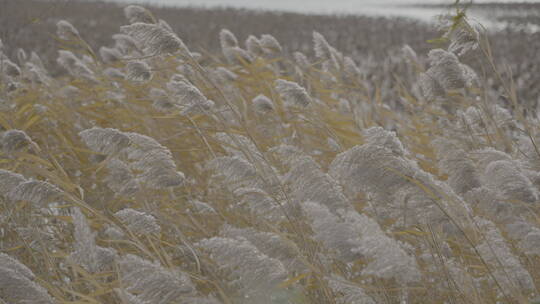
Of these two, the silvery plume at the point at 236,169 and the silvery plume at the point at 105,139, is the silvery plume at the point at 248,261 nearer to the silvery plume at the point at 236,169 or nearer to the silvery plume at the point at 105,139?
the silvery plume at the point at 236,169

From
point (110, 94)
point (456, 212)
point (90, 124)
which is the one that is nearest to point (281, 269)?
point (456, 212)

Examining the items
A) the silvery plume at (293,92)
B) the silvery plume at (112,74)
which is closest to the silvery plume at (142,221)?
the silvery plume at (293,92)

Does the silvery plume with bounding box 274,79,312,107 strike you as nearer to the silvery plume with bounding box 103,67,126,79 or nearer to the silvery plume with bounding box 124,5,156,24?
the silvery plume with bounding box 124,5,156,24

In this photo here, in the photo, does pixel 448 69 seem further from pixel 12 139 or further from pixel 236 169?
pixel 12 139

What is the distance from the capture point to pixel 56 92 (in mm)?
3789

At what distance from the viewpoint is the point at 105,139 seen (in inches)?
59.7

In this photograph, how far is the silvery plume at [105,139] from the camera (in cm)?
148

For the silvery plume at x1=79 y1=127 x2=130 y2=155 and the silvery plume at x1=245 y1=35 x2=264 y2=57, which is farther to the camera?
the silvery plume at x1=245 y1=35 x2=264 y2=57

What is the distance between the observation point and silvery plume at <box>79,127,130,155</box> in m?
1.48

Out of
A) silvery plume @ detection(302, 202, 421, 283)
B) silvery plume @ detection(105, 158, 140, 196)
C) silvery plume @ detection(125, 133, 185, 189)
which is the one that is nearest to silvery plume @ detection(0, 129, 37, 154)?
silvery plume @ detection(105, 158, 140, 196)

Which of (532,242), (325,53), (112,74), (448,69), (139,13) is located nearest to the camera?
(532,242)

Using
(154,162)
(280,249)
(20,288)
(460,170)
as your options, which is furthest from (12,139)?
(460,170)

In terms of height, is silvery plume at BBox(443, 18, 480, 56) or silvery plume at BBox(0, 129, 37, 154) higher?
silvery plume at BBox(443, 18, 480, 56)

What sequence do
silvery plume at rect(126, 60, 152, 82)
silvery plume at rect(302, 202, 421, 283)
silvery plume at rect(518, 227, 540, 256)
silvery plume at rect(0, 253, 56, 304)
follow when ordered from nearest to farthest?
silvery plume at rect(302, 202, 421, 283), silvery plume at rect(0, 253, 56, 304), silvery plume at rect(518, 227, 540, 256), silvery plume at rect(126, 60, 152, 82)
